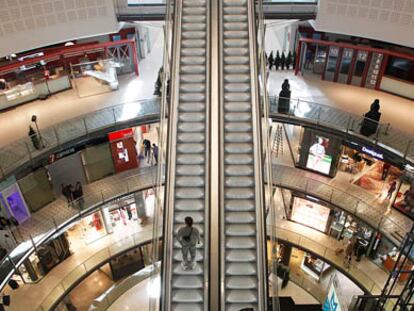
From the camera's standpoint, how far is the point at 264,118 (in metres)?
10.5

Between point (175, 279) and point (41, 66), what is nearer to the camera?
point (175, 279)

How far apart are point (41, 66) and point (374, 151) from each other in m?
14.7

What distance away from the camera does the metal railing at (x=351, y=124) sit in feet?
45.7

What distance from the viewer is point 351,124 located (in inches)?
587

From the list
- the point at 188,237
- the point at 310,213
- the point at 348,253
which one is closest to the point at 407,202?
the point at 348,253

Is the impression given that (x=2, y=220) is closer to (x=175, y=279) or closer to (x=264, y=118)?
(x=175, y=279)

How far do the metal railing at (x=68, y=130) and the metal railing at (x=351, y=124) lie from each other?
5.53 meters

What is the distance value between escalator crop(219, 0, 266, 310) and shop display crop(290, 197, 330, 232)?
358 inches

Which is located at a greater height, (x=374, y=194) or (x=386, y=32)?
(x=386, y=32)

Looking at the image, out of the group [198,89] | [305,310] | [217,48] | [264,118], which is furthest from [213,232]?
[305,310]

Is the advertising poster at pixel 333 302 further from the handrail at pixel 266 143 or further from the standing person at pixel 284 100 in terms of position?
the standing person at pixel 284 100

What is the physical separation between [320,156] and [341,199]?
91.1 inches

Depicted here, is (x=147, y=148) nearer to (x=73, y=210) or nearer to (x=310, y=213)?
(x=73, y=210)

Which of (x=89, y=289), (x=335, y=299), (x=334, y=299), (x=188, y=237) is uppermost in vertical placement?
(x=188, y=237)
